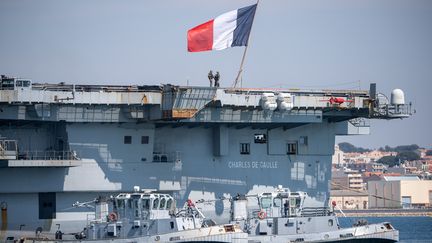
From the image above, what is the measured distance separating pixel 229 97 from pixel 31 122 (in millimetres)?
9570

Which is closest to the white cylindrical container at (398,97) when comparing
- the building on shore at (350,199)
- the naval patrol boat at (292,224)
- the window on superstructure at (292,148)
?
the window on superstructure at (292,148)

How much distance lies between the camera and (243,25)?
200 ft

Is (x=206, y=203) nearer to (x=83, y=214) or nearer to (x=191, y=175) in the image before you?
(x=191, y=175)

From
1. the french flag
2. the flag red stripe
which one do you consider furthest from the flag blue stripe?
the flag red stripe

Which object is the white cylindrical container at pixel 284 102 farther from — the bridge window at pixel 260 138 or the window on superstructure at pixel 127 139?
the window on superstructure at pixel 127 139

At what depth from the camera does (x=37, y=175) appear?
55.4m

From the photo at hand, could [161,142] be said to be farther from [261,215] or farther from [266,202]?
[261,215]

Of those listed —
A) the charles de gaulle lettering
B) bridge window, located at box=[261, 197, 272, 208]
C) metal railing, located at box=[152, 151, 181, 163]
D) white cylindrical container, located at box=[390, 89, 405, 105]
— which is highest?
white cylindrical container, located at box=[390, 89, 405, 105]

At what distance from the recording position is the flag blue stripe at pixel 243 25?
60.8 metres

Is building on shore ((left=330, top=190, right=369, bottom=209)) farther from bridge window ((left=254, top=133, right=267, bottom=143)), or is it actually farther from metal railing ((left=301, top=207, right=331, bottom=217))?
metal railing ((left=301, top=207, right=331, bottom=217))

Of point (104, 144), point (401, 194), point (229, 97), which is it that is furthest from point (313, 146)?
point (401, 194)

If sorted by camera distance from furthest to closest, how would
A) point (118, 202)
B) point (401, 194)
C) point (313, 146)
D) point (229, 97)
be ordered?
point (401, 194)
point (313, 146)
point (229, 97)
point (118, 202)

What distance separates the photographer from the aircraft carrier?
55.1 metres

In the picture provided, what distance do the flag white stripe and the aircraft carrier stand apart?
285 cm
